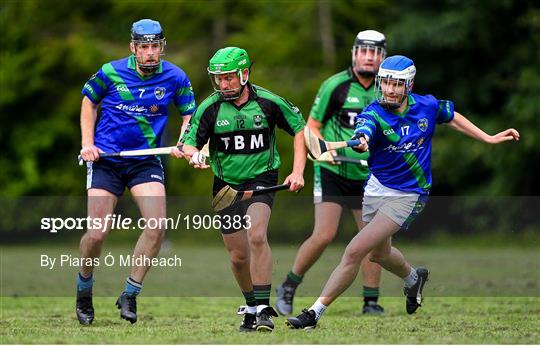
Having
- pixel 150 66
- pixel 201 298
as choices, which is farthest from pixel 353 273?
pixel 201 298

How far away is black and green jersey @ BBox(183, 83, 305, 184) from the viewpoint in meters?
8.74

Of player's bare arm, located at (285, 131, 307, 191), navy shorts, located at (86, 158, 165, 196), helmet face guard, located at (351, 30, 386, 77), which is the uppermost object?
helmet face guard, located at (351, 30, 386, 77)

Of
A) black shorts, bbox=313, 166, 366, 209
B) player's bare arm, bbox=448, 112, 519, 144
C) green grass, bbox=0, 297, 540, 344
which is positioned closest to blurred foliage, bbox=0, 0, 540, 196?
green grass, bbox=0, 297, 540, 344

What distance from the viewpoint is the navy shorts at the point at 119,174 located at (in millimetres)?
9344

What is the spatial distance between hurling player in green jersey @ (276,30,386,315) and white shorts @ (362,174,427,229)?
4.66ft

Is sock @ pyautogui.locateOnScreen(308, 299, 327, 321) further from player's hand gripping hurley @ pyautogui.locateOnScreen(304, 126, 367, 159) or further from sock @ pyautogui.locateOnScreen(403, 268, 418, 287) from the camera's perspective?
sock @ pyautogui.locateOnScreen(403, 268, 418, 287)

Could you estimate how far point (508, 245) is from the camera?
2134 centimetres

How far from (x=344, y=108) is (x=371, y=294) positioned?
1.66m

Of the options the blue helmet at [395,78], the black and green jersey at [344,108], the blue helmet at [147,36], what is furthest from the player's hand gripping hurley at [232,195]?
the black and green jersey at [344,108]

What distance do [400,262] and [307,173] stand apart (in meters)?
13.7

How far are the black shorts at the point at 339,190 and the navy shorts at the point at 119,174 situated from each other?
179 cm

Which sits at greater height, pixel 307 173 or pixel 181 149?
pixel 181 149

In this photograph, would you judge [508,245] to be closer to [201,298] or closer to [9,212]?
[9,212]

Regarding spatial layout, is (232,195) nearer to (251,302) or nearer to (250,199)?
(250,199)
